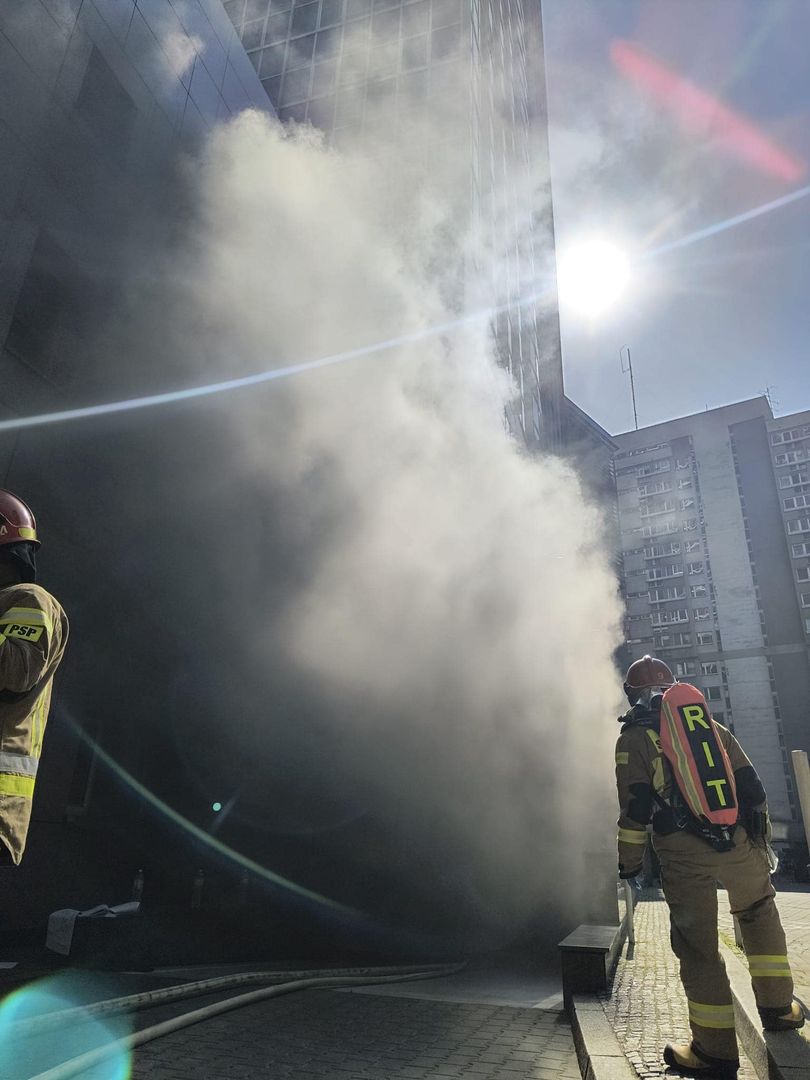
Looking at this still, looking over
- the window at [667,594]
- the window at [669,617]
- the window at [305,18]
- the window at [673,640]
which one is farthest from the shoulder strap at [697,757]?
the window at [667,594]

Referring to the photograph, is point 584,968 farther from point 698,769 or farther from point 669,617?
point 669,617

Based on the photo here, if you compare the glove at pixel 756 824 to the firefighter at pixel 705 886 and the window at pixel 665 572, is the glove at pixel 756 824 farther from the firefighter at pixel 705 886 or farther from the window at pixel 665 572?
the window at pixel 665 572

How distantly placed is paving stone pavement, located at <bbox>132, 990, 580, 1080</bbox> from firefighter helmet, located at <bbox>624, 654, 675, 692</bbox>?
153 centimetres

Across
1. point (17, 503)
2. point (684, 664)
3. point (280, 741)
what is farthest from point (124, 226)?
point (684, 664)

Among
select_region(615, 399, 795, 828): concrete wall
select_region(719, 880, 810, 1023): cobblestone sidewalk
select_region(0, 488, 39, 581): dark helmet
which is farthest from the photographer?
select_region(615, 399, 795, 828): concrete wall

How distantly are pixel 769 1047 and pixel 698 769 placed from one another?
0.84 m

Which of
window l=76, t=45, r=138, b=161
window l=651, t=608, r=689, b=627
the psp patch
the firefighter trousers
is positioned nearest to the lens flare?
the psp patch

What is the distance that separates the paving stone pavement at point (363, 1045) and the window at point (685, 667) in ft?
123

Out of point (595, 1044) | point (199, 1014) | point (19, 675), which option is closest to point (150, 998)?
point (199, 1014)

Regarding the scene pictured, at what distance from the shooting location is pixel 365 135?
1508 centimetres

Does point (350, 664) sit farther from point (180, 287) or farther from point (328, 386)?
point (180, 287)

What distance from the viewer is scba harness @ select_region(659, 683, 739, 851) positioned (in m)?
2.37

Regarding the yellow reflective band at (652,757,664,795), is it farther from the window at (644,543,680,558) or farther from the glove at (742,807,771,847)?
the window at (644,543,680,558)

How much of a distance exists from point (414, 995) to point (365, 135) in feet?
53.9
